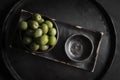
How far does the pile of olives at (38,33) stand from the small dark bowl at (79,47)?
78 mm

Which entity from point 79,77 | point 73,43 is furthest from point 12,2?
point 79,77

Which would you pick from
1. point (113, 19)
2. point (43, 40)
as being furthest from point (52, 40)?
point (113, 19)

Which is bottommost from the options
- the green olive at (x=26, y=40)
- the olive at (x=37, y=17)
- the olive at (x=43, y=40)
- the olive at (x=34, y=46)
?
the olive at (x=34, y=46)

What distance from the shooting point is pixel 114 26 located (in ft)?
4.00

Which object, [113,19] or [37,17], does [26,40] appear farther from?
[113,19]

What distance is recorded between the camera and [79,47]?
1.19 m

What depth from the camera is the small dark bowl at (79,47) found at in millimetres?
1164

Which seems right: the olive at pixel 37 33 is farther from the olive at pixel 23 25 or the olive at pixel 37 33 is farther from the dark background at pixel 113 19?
the dark background at pixel 113 19

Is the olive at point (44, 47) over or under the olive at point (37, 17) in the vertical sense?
under

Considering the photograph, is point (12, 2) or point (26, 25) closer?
point (26, 25)

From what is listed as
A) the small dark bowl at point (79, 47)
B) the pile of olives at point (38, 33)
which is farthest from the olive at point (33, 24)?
the small dark bowl at point (79, 47)

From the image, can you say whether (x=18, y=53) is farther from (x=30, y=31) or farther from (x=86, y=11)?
(x=86, y=11)

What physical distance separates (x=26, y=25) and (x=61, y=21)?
0.51ft

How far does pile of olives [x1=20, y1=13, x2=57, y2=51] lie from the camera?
1088 millimetres
